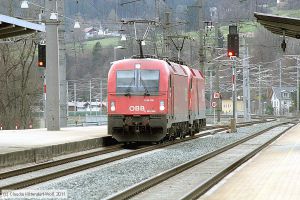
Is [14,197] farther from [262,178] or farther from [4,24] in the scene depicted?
[4,24]

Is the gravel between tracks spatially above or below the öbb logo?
below

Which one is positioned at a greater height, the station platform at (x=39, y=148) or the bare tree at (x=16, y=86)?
the bare tree at (x=16, y=86)

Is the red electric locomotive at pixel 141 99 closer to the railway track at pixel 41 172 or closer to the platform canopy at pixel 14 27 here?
the railway track at pixel 41 172

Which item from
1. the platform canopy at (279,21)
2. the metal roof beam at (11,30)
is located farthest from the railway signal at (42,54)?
the platform canopy at (279,21)

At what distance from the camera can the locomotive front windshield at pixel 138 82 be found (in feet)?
84.5

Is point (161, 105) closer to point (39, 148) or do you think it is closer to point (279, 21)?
point (39, 148)

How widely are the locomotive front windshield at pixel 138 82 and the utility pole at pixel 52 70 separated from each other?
5.28m

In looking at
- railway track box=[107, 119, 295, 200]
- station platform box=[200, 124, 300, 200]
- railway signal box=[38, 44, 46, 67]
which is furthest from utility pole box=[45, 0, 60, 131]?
station platform box=[200, 124, 300, 200]

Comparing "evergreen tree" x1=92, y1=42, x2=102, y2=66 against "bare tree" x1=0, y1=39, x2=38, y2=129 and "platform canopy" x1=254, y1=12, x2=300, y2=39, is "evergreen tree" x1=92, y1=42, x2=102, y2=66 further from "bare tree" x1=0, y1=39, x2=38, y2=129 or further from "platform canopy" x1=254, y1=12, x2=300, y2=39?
"platform canopy" x1=254, y1=12, x2=300, y2=39

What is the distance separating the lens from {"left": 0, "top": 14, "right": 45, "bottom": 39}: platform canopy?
60.1 ft

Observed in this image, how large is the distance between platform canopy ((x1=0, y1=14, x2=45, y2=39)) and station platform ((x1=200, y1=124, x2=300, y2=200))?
7121mm

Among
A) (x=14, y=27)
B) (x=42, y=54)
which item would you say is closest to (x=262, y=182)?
(x=14, y=27)

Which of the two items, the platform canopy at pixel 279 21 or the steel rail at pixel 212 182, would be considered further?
the platform canopy at pixel 279 21

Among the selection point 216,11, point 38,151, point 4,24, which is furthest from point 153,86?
point 216,11
